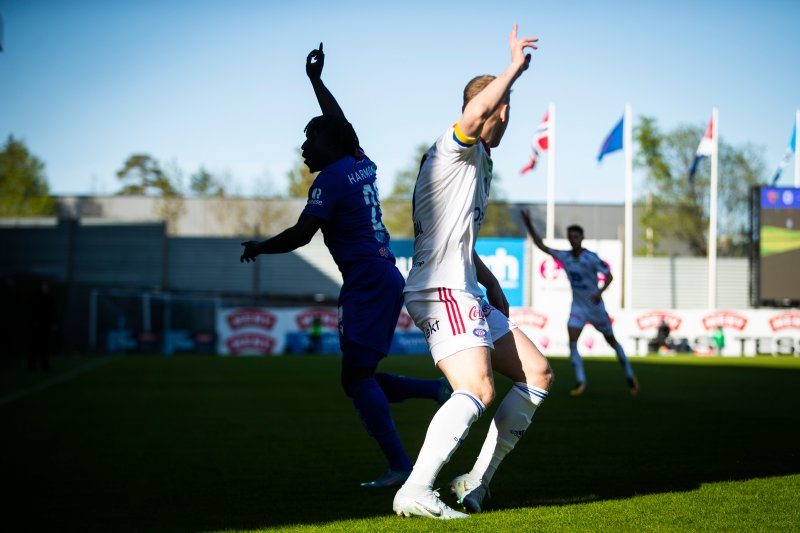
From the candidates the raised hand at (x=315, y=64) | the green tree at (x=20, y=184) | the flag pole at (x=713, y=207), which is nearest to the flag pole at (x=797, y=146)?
the flag pole at (x=713, y=207)

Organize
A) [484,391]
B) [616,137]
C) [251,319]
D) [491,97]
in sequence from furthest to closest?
[616,137], [251,319], [484,391], [491,97]

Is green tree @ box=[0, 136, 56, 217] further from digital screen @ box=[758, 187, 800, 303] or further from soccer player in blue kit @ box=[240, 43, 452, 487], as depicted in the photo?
soccer player in blue kit @ box=[240, 43, 452, 487]

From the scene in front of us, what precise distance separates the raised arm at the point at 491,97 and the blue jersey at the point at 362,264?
126 cm

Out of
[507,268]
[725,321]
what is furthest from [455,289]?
[725,321]

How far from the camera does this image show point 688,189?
65688 millimetres

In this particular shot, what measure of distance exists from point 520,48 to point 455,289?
3.69 feet

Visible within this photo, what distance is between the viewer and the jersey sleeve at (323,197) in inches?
211

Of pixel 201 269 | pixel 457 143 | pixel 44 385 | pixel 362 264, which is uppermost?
pixel 457 143

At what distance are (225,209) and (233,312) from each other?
3501 centimetres

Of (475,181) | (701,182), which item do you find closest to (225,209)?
(701,182)

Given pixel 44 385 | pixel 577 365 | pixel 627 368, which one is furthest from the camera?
pixel 44 385

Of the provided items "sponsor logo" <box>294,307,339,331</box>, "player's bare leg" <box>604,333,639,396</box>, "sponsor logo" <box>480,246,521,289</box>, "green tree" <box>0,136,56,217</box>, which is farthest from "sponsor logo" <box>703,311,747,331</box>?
"green tree" <box>0,136,56,217</box>

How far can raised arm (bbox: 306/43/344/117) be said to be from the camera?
6.29 metres

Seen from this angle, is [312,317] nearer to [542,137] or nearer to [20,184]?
[542,137]
